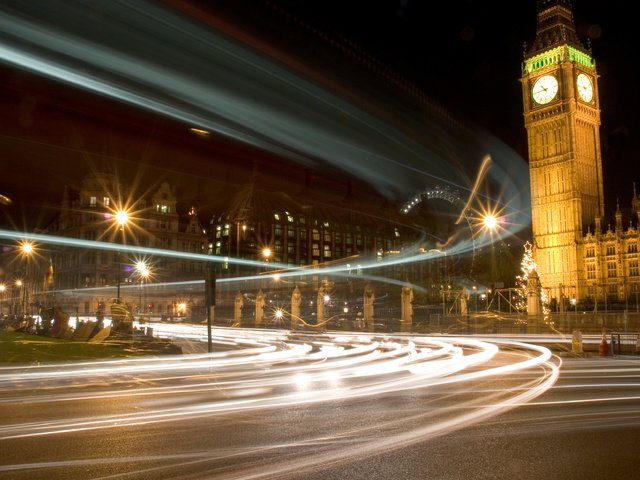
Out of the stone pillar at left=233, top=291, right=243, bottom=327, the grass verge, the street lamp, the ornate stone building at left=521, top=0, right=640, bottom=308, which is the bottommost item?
the grass verge

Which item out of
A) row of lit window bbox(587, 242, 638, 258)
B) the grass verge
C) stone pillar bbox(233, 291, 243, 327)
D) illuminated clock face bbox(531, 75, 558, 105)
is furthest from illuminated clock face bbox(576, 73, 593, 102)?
the grass verge

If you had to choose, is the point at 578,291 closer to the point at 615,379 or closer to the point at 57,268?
the point at 615,379

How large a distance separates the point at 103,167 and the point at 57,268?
61.2 ft

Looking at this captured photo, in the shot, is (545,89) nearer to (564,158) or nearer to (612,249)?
(564,158)

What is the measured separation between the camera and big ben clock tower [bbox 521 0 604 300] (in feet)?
288

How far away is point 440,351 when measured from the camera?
2444cm

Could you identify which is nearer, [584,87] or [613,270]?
[613,270]

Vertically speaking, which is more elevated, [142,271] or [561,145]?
[561,145]

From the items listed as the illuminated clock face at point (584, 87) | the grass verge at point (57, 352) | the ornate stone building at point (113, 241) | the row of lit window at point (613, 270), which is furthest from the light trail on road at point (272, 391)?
the illuminated clock face at point (584, 87)

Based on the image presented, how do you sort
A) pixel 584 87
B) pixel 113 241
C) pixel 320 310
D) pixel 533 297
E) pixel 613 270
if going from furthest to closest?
pixel 113 241 → pixel 584 87 → pixel 613 270 → pixel 320 310 → pixel 533 297

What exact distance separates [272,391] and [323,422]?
3.86m

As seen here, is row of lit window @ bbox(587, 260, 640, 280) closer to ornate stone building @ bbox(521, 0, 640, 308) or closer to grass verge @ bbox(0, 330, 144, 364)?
ornate stone building @ bbox(521, 0, 640, 308)

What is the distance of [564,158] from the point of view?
293ft

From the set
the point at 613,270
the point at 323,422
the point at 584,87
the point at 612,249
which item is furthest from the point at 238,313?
the point at 584,87
